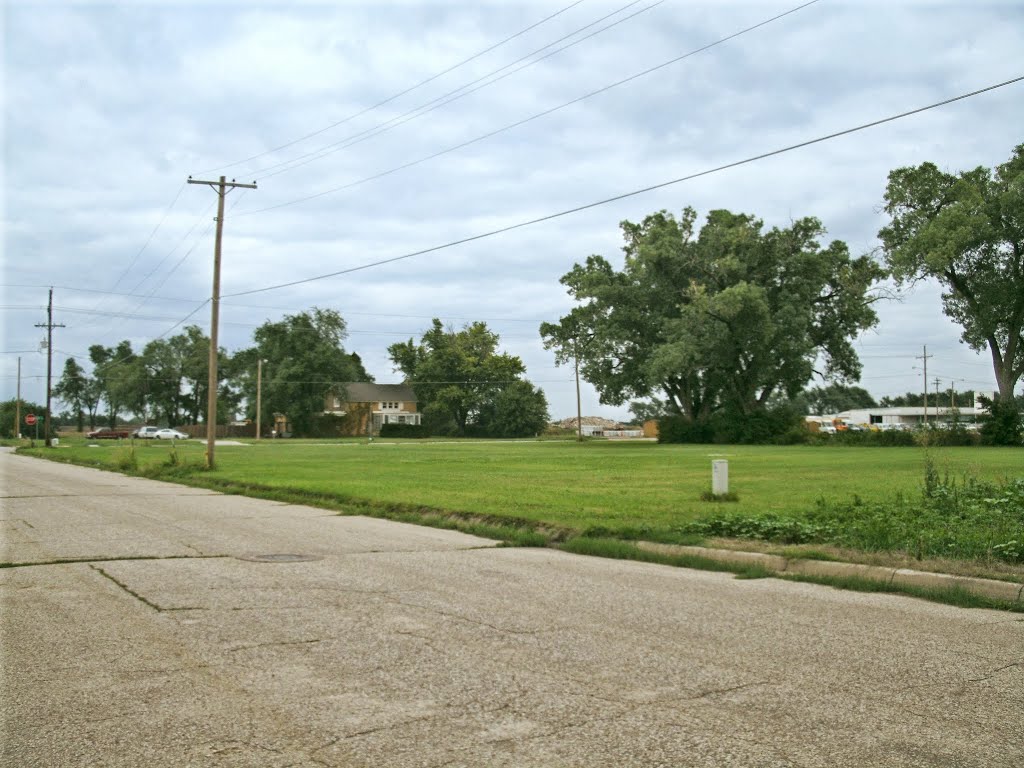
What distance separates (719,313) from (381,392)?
77645 mm

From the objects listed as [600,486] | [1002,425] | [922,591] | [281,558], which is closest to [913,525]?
[922,591]

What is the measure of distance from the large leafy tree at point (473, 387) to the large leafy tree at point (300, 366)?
11330mm

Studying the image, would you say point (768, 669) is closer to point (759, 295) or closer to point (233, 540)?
point (233, 540)

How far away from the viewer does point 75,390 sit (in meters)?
158

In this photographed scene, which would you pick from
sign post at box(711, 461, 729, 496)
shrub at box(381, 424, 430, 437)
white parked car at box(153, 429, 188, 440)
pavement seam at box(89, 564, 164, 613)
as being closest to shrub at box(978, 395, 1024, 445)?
sign post at box(711, 461, 729, 496)

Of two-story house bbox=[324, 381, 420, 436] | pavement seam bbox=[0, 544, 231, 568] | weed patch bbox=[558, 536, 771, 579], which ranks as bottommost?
weed patch bbox=[558, 536, 771, 579]

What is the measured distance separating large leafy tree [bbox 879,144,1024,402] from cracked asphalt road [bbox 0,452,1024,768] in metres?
53.8

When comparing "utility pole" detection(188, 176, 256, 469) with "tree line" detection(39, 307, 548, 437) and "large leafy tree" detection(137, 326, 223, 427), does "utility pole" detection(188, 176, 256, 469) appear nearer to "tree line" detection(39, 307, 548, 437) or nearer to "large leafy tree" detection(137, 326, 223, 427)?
"tree line" detection(39, 307, 548, 437)

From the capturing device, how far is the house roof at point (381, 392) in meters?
129

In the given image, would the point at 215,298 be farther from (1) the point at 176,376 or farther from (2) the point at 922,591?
(1) the point at 176,376

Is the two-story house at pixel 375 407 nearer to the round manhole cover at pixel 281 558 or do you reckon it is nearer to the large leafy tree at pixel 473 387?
the large leafy tree at pixel 473 387

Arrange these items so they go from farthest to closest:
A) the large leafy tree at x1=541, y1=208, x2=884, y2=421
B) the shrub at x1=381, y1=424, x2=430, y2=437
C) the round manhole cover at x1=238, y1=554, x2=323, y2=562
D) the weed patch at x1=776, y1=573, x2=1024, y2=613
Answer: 1. the shrub at x1=381, y1=424, x2=430, y2=437
2. the large leafy tree at x1=541, y1=208, x2=884, y2=421
3. the round manhole cover at x1=238, y1=554, x2=323, y2=562
4. the weed patch at x1=776, y1=573, x2=1024, y2=613

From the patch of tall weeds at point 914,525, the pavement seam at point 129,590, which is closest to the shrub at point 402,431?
the patch of tall weeds at point 914,525

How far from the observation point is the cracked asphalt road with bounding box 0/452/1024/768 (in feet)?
14.7
